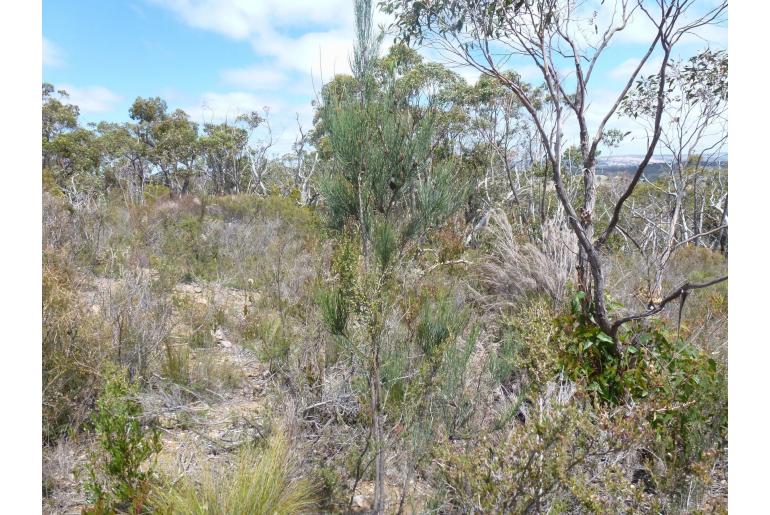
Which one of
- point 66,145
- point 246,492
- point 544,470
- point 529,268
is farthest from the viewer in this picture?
point 66,145

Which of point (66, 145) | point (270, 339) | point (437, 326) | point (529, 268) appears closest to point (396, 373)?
point (437, 326)

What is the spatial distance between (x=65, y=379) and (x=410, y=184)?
2.58 meters

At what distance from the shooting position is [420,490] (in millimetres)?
3023

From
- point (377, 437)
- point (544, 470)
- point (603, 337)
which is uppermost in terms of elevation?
point (603, 337)

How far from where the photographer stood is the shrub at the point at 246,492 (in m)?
2.41

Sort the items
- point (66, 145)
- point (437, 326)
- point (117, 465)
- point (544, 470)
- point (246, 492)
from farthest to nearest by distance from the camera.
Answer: point (66, 145)
point (437, 326)
point (117, 465)
point (246, 492)
point (544, 470)

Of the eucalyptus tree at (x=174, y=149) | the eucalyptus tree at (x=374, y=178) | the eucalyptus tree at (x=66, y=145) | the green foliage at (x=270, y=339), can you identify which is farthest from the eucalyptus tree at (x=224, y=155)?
the eucalyptus tree at (x=374, y=178)

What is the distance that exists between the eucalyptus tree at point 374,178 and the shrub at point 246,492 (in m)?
0.44

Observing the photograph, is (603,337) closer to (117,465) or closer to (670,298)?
(670,298)

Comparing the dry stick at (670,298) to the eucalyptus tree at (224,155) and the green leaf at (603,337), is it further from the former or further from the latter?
the eucalyptus tree at (224,155)

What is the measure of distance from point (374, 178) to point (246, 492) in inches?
66.0

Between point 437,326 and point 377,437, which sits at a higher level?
point 437,326

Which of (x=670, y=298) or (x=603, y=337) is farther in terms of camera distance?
(x=603, y=337)

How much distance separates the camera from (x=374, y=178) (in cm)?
290
